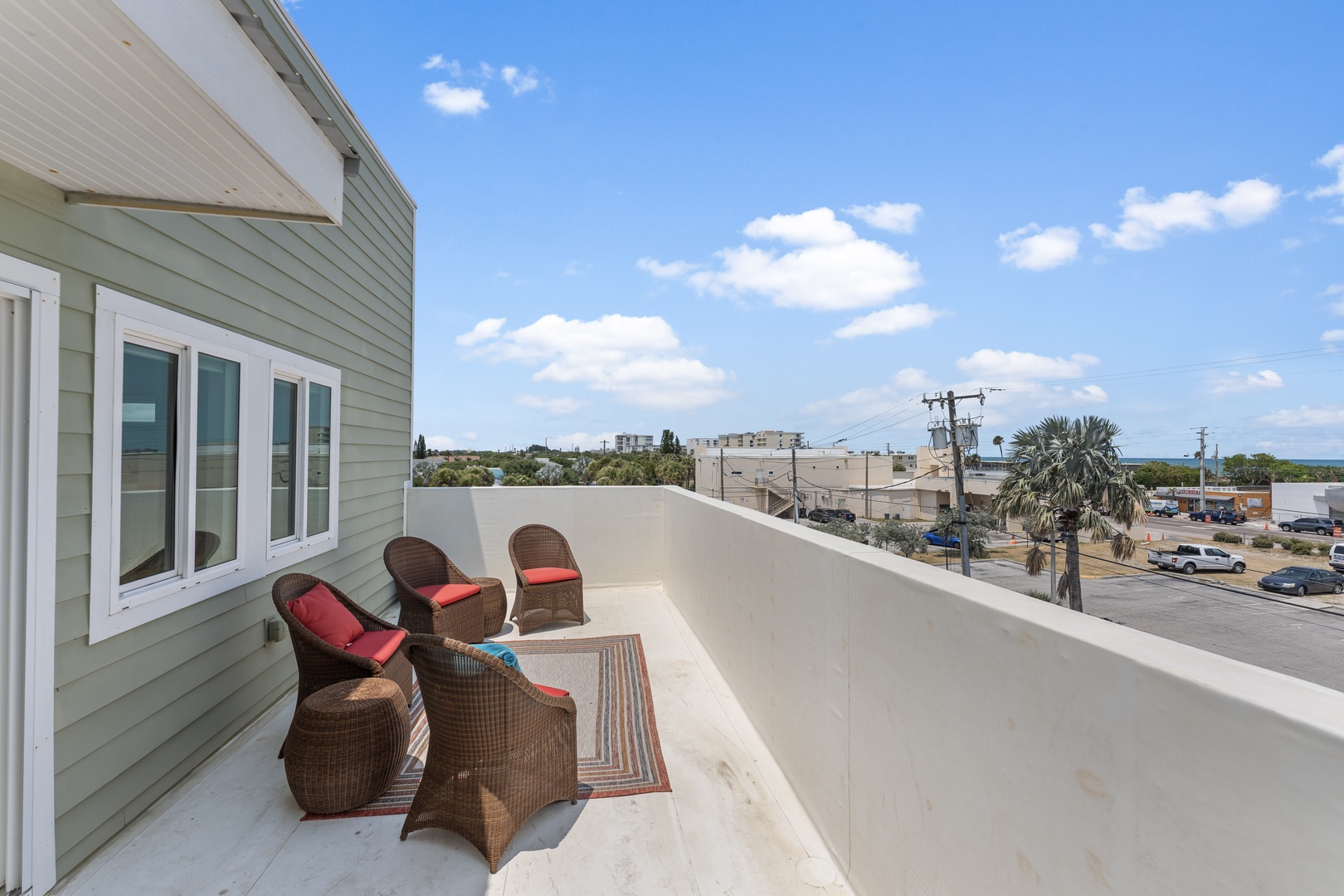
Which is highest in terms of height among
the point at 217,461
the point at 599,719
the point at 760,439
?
the point at 760,439

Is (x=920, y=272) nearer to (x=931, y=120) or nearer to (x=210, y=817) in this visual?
(x=931, y=120)

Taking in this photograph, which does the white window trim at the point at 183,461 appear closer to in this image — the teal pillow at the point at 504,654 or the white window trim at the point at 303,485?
the white window trim at the point at 303,485

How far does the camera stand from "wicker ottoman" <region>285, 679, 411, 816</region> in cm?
229

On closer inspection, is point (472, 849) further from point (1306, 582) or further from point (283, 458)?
point (1306, 582)

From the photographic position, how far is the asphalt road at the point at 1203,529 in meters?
18.9

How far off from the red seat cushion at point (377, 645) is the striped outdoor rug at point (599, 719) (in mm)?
468

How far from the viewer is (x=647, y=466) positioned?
4038cm

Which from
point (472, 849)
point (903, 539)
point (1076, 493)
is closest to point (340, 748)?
point (472, 849)

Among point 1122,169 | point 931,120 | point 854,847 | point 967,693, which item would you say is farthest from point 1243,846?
point 1122,169

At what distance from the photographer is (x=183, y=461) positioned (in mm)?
2596

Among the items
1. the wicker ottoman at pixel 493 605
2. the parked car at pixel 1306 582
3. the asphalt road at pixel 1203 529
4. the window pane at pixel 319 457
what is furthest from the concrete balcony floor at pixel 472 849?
the asphalt road at pixel 1203 529

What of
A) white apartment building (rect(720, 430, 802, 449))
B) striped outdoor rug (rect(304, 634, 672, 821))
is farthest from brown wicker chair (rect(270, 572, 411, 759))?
white apartment building (rect(720, 430, 802, 449))

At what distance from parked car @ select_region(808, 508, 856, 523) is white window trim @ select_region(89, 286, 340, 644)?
3473 cm

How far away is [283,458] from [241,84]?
2.65 metres
